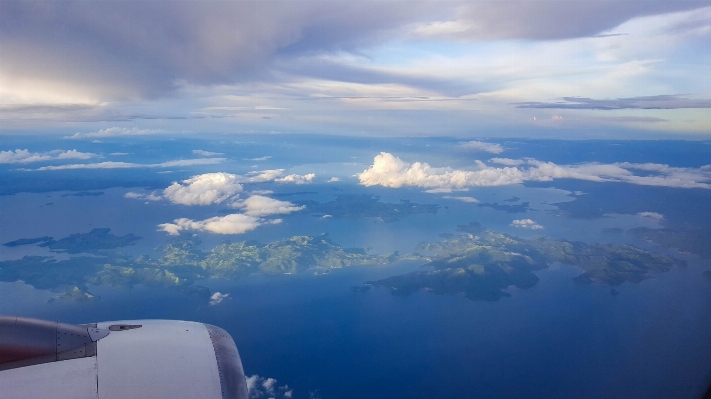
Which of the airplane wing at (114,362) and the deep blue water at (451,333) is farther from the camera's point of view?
the deep blue water at (451,333)

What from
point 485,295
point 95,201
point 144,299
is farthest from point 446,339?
point 95,201

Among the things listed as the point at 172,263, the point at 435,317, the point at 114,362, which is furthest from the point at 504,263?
the point at 114,362

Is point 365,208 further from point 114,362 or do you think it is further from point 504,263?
point 114,362

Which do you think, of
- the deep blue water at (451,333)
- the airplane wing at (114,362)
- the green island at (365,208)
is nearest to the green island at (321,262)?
the deep blue water at (451,333)

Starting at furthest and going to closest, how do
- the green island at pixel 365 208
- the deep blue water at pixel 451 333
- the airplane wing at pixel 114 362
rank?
Result: 1. the green island at pixel 365 208
2. the deep blue water at pixel 451 333
3. the airplane wing at pixel 114 362

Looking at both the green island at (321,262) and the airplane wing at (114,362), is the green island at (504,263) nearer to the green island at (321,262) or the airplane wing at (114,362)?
the green island at (321,262)

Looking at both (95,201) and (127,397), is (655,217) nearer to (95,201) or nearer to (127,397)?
(127,397)
